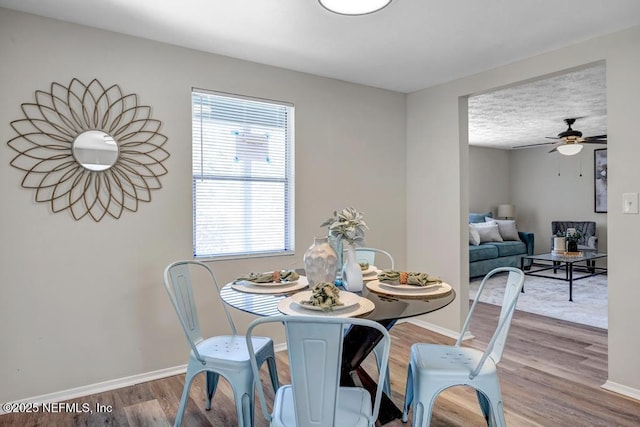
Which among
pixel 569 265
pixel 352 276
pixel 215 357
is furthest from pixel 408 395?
pixel 569 265

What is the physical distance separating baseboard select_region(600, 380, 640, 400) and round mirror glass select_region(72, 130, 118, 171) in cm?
343

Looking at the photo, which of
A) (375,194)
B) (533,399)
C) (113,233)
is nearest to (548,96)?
(375,194)

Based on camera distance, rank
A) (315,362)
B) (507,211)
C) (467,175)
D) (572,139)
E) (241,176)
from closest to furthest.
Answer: (315,362) → (241,176) → (467,175) → (572,139) → (507,211)

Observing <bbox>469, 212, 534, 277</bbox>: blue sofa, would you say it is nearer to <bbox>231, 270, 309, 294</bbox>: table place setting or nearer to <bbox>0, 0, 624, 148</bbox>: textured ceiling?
<bbox>0, 0, 624, 148</bbox>: textured ceiling

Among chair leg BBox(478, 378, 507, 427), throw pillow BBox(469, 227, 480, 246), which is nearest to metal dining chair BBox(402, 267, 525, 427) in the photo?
chair leg BBox(478, 378, 507, 427)

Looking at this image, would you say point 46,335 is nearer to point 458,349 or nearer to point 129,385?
point 129,385

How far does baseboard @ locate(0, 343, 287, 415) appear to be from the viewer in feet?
7.93

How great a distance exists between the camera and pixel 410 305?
178 cm

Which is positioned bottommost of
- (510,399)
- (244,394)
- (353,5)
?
(510,399)

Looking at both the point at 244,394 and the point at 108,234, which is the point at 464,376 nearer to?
the point at 244,394

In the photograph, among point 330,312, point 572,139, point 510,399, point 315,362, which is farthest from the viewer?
point 572,139

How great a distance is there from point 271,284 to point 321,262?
0.30 meters

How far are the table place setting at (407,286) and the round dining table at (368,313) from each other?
1 cm

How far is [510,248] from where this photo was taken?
6.84 meters
